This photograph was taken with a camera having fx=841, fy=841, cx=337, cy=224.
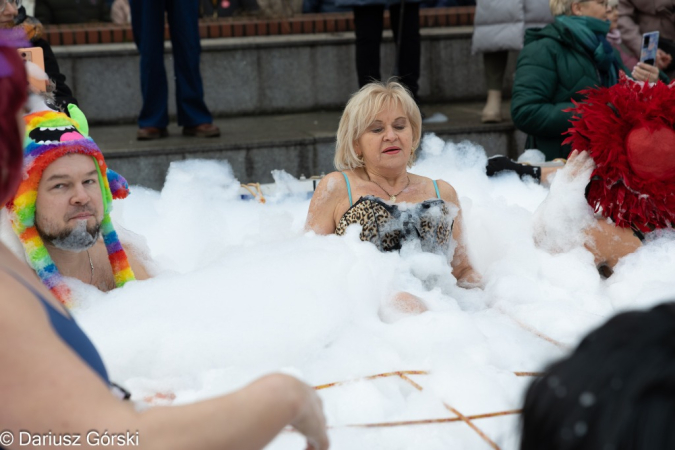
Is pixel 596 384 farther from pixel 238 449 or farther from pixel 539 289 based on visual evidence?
pixel 539 289

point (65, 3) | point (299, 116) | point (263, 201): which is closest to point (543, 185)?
point (263, 201)

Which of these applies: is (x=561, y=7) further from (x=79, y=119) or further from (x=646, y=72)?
(x=79, y=119)

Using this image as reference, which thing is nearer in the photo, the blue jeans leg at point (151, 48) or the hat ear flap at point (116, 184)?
the hat ear flap at point (116, 184)

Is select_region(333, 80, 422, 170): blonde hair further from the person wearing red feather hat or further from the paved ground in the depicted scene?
the paved ground

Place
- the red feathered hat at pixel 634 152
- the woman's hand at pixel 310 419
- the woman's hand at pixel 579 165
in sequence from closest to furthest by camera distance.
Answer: the woman's hand at pixel 310 419 → the red feathered hat at pixel 634 152 → the woman's hand at pixel 579 165

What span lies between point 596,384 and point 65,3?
25.5 ft

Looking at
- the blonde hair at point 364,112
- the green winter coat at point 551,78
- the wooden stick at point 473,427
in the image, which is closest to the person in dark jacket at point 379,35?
the green winter coat at point 551,78

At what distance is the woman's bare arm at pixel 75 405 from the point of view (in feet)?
3.49

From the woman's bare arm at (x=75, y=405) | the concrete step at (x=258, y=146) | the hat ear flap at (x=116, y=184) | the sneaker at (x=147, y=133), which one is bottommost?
the concrete step at (x=258, y=146)

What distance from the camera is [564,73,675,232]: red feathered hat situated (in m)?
3.29

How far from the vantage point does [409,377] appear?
2.42 metres

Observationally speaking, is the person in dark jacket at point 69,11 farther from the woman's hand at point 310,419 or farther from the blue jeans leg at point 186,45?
the woman's hand at point 310,419

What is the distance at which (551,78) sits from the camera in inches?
199

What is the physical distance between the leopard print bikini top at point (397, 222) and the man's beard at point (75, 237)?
3.75 ft
